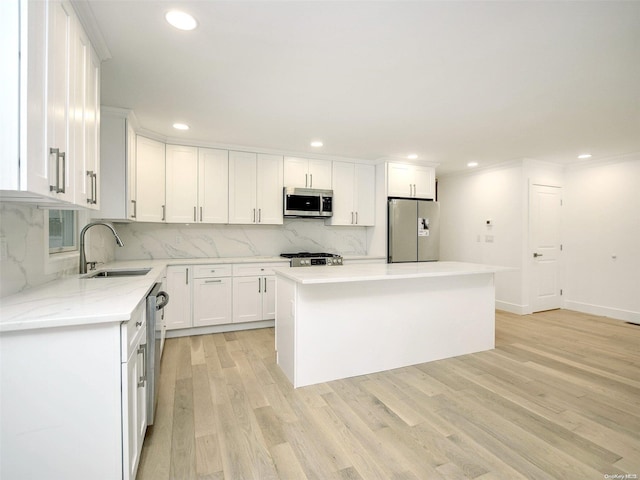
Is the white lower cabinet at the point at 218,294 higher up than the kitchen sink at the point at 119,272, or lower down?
lower down

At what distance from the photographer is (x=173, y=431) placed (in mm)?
1966

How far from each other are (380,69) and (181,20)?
1265 millimetres

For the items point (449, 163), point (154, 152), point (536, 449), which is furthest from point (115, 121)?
point (449, 163)

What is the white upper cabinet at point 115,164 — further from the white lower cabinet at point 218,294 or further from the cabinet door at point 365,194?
the cabinet door at point 365,194

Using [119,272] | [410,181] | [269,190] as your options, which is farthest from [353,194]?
[119,272]

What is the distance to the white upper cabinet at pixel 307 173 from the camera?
4523mm

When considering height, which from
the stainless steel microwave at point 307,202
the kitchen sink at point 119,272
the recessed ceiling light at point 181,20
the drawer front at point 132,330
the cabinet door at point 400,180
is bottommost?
the drawer front at point 132,330

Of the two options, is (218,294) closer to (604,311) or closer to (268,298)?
(268,298)

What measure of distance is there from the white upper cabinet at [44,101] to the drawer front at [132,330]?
616 mm

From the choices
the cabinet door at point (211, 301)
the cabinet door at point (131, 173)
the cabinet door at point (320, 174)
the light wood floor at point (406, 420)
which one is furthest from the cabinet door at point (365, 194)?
the cabinet door at point (131, 173)

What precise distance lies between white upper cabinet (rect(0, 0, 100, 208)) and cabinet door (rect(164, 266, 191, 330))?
198 cm

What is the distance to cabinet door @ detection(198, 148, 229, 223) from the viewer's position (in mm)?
4059

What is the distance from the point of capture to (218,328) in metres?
3.98

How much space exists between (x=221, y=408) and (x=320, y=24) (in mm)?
2484
